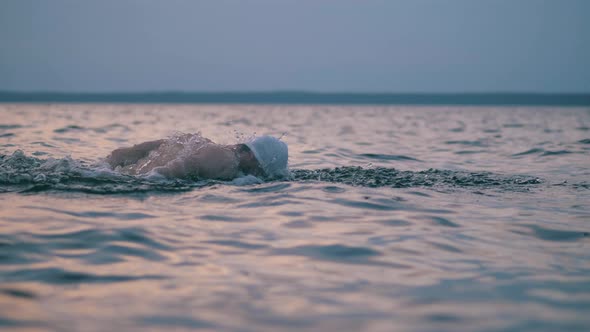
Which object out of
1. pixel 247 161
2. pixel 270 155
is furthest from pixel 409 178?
pixel 247 161

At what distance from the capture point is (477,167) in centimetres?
1118

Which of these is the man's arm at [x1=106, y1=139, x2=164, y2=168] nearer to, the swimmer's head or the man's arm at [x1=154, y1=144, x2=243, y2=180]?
the man's arm at [x1=154, y1=144, x2=243, y2=180]

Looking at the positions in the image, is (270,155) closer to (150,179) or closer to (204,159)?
(204,159)

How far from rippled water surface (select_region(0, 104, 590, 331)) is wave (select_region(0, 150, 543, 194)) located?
0.04 m

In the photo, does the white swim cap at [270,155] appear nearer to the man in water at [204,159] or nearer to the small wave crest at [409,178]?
the man in water at [204,159]

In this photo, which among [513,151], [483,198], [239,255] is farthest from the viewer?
[513,151]

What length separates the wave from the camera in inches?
274

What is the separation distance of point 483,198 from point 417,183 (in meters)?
1.26

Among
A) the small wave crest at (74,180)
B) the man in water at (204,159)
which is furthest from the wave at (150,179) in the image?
the man in water at (204,159)

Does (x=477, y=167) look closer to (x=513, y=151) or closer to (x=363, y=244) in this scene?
(x=513, y=151)

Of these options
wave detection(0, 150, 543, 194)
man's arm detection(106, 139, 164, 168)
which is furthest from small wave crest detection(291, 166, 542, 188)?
man's arm detection(106, 139, 164, 168)

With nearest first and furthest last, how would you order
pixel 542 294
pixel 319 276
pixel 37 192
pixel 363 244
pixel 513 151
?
pixel 542 294
pixel 319 276
pixel 363 244
pixel 37 192
pixel 513 151

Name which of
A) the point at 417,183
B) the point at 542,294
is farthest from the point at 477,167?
the point at 542,294

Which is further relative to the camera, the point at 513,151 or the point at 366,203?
the point at 513,151
